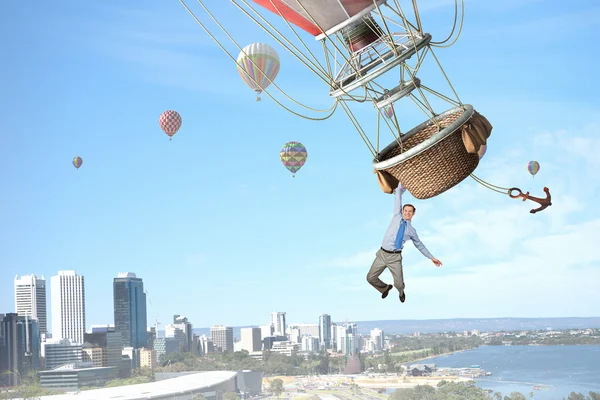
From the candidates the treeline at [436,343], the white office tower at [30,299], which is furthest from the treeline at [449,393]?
the white office tower at [30,299]

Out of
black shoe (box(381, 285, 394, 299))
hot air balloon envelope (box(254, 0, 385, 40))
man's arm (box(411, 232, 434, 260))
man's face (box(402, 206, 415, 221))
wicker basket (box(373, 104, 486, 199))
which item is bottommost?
black shoe (box(381, 285, 394, 299))

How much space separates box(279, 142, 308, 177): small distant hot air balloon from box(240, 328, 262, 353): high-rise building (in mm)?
55650

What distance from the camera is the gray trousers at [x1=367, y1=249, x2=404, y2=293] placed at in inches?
99.8

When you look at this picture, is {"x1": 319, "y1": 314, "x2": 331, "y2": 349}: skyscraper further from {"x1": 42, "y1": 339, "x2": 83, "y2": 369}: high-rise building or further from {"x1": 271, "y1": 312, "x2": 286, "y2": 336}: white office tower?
{"x1": 42, "y1": 339, "x2": 83, "y2": 369}: high-rise building

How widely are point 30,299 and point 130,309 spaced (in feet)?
30.3

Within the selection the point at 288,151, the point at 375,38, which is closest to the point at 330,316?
the point at 288,151

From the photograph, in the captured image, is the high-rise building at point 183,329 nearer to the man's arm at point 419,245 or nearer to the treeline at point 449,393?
the treeline at point 449,393

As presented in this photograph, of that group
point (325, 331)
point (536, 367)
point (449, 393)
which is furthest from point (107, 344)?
point (449, 393)

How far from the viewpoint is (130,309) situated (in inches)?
3383

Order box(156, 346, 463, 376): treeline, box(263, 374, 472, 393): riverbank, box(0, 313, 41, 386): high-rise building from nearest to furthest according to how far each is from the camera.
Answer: box(263, 374, 472, 393): riverbank
box(156, 346, 463, 376): treeline
box(0, 313, 41, 386): high-rise building

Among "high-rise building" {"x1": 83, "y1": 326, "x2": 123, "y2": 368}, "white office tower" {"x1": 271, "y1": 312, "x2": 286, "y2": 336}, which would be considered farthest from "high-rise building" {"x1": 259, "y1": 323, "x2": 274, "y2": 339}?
"high-rise building" {"x1": 83, "y1": 326, "x2": 123, "y2": 368}

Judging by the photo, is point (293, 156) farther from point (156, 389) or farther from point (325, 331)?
point (325, 331)

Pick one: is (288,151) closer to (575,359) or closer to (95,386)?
(95,386)

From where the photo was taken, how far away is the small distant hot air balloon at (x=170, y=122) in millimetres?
22016
